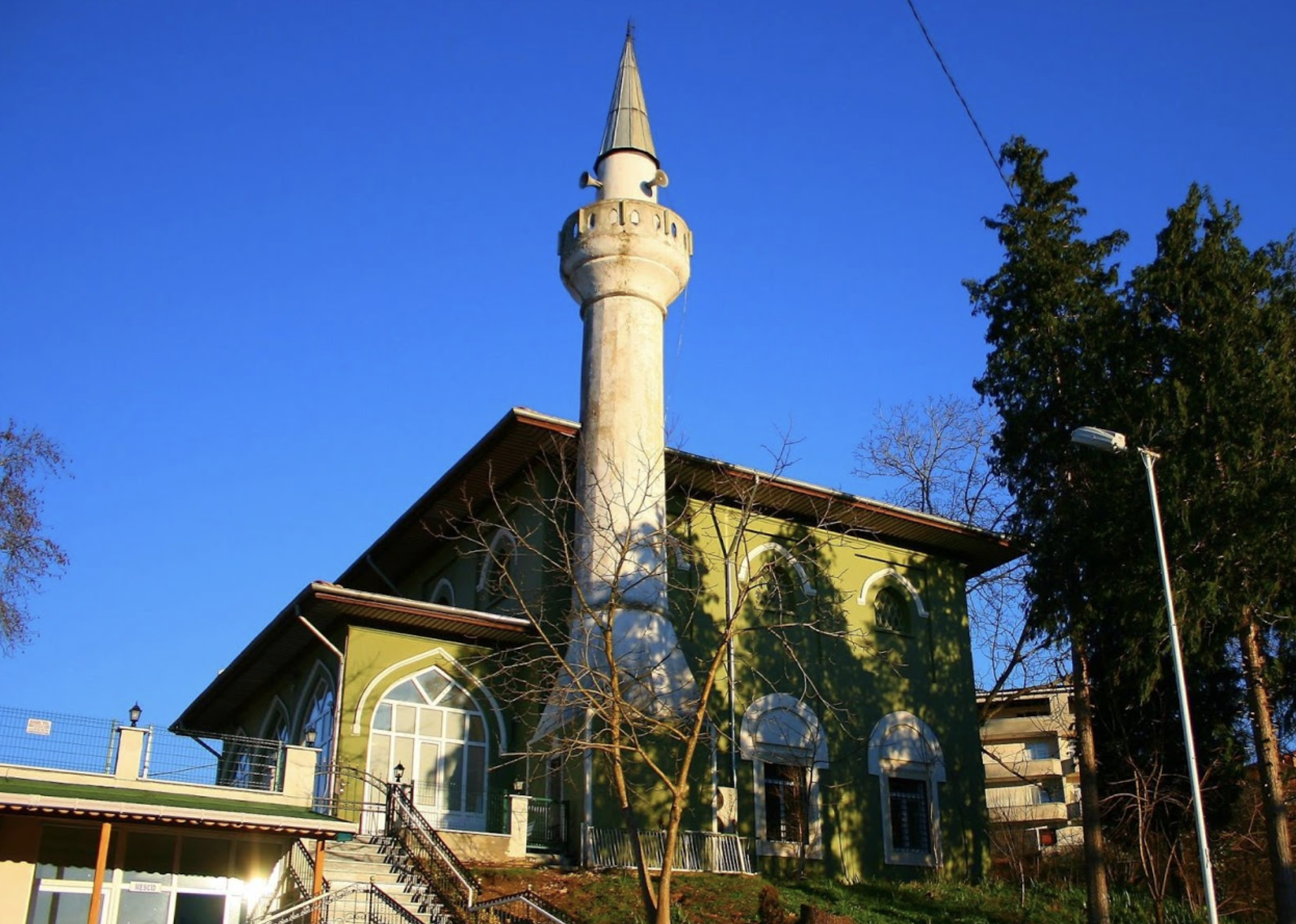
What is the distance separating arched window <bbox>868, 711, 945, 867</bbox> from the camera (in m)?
25.7

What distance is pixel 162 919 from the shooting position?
17.6 meters

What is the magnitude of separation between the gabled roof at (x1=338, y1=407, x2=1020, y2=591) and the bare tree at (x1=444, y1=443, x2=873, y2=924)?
0.73 ft

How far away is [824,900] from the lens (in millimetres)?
20938

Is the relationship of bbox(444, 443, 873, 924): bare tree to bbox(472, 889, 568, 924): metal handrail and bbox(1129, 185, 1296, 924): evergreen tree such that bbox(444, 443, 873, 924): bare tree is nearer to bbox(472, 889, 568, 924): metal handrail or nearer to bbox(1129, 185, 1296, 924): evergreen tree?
bbox(472, 889, 568, 924): metal handrail

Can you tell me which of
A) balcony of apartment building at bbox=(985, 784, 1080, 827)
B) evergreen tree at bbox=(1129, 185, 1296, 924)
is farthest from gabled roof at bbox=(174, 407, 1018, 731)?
balcony of apartment building at bbox=(985, 784, 1080, 827)

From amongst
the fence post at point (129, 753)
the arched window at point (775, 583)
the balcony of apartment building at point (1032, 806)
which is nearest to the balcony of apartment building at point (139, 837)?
the fence post at point (129, 753)

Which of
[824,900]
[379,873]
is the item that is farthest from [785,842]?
[379,873]

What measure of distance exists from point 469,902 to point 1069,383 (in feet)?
43.5

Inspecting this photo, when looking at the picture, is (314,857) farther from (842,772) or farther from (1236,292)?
(1236,292)

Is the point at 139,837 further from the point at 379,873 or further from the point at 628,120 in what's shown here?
the point at 628,120

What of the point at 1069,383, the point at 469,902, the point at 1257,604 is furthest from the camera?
the point at 1069,383

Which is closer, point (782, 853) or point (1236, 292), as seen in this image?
point (1236, 292)

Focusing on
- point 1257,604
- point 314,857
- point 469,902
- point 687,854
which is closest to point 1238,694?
point 1257,604

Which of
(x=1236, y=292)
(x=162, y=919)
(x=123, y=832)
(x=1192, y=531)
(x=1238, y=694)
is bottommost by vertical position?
(x=162, y=919)
